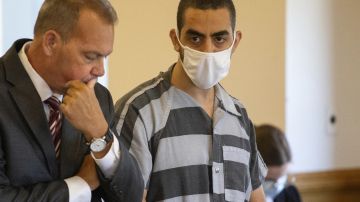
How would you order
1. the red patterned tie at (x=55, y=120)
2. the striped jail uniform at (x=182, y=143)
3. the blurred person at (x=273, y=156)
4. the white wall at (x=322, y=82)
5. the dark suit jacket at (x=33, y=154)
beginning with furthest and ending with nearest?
the white wall at (x=322, y=82) < the blurred person at (x=273, y=156) < the striped jail uniform at (x=182, y=143) < the red patterned tie at (x=55, y=120) < the dark suit jacket at (x=33, y=154)

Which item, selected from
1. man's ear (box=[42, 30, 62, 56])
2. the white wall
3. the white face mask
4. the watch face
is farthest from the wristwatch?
the white wall

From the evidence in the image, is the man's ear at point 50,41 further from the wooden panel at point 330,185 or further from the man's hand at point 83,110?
the wooden panel at point 330,185

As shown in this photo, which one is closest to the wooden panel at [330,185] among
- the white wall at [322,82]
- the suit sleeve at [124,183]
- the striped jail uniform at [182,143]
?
the white wall at [322,82]

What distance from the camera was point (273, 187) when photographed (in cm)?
321

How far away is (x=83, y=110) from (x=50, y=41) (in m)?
0.19

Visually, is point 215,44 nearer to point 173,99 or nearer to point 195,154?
point 173,99

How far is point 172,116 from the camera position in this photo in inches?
82.1

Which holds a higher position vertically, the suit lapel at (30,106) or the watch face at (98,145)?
the suit lapel at (30,106)

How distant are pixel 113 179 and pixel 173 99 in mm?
451

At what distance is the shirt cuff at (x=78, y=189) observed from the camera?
5.53ft

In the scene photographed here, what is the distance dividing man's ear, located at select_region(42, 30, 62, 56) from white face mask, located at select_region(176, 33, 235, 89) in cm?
50

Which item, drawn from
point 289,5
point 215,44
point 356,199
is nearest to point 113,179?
point 215,44

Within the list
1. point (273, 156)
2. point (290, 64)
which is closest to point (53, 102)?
point (273, 156)

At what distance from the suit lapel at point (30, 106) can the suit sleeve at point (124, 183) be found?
136 millimetres
